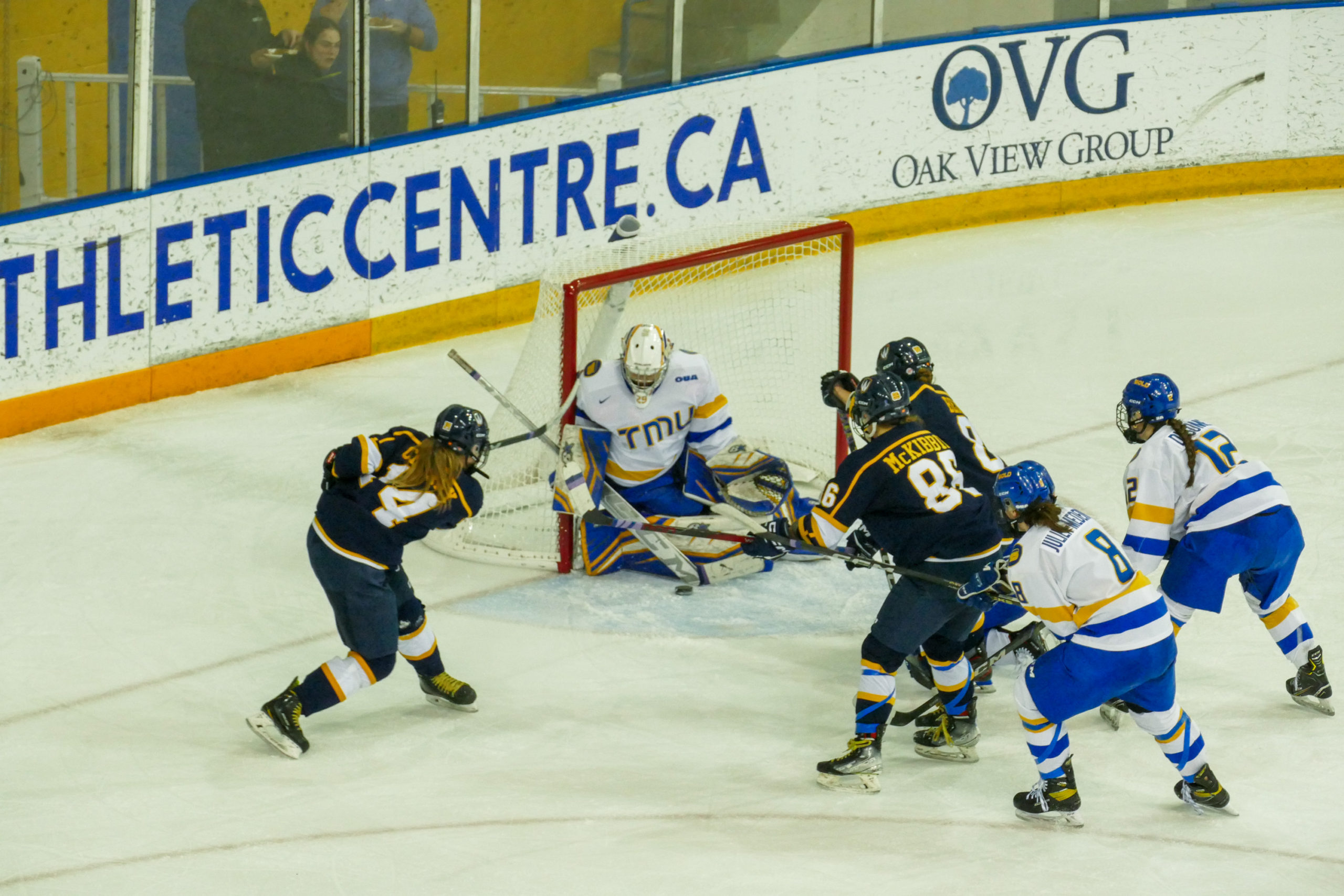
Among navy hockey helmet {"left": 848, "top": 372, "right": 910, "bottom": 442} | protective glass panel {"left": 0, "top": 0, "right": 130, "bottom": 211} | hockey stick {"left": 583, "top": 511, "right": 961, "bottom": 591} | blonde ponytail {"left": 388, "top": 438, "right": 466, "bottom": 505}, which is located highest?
protective glass panel {"left": 0, "top": 0, "right": 130, "bottom": 211}

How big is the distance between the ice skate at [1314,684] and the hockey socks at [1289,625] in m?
0.02

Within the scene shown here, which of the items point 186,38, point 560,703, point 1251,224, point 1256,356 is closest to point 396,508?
point 560,703

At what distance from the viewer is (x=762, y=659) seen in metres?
5.40

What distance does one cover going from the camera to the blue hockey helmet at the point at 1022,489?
4164mm

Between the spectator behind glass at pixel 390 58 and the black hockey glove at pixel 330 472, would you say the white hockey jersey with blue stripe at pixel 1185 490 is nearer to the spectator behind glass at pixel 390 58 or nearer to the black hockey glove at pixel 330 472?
the black hockey glove at pixel 330 472

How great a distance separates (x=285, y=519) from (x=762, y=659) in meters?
2.05

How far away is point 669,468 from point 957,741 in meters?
1.66

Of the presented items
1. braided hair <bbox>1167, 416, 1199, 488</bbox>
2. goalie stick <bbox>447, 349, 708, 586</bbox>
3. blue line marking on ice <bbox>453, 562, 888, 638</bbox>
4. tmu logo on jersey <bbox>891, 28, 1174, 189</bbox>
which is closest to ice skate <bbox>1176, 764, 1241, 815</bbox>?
braided hair <bbox>1167, 416, 1199, 488</bbox>

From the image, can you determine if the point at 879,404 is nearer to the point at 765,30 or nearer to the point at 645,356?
the point at 645,356

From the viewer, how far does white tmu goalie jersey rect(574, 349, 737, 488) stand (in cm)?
582

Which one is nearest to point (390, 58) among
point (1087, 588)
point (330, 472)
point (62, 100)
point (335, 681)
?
point (62, 100)

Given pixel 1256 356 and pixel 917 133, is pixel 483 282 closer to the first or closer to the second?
pixel 917 133

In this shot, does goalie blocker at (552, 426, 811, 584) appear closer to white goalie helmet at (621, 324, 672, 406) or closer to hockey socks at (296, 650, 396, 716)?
white goalie helmet at (621, 324, 672, 406)

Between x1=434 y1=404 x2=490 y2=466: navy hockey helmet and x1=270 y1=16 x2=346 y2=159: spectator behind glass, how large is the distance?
3.63m
